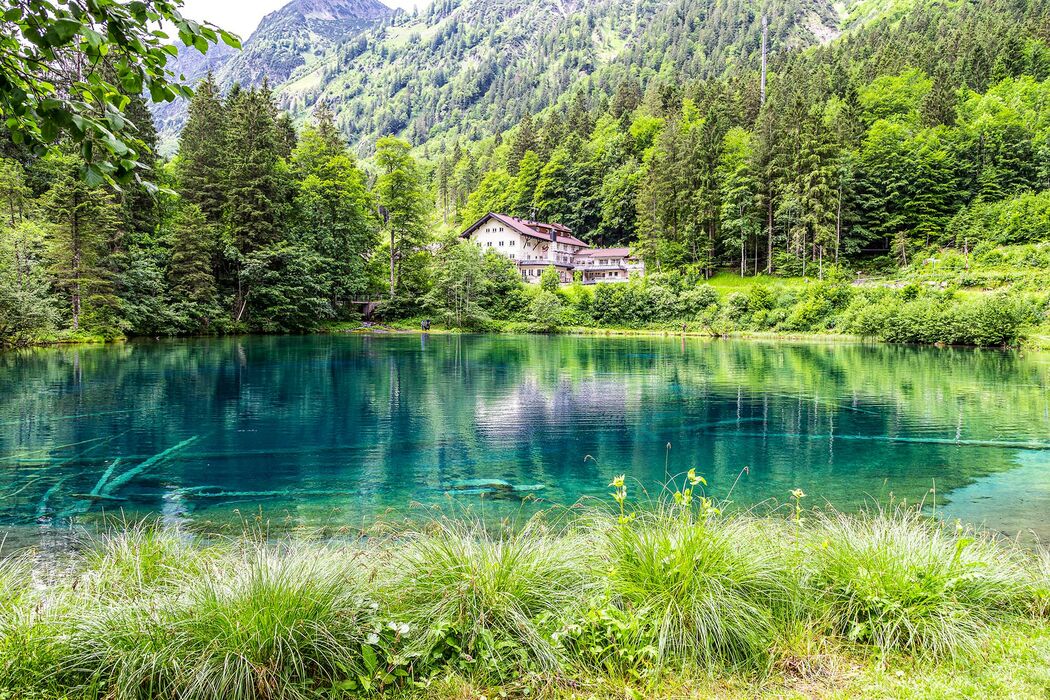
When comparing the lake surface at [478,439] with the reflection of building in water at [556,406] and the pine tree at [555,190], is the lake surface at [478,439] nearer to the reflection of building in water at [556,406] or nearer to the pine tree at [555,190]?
the reflection of building in water at [556,406]

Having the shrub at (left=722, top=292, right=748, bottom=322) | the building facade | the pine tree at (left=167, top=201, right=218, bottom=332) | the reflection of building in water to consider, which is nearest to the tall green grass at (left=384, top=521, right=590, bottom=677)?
the reflection of building in water

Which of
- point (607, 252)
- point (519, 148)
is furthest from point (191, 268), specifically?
point (519, 148)

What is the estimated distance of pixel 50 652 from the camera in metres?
3.36

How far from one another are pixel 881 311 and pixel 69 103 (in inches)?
2224

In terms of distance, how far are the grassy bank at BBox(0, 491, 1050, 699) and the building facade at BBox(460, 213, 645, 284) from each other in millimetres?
79839

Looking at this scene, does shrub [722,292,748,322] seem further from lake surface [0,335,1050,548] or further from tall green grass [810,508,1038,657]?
tall green grass [810,508,1038,657]

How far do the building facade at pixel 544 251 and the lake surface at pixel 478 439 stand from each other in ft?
193

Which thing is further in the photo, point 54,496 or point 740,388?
point 740,388

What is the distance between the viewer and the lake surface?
31.2 feet

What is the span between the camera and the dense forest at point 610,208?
137 feet

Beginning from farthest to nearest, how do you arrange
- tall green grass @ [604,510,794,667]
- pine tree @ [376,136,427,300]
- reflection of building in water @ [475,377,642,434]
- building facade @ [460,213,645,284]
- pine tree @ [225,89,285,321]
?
1. building facade @ [460,213,645,284]
2. pine tree @ [376,136,427,300]
3. pine tree @ [225,89,285,321]
4. reflection of building in water @ [475,377,642,434]
5. tall green grass @ [604,510,794,667]

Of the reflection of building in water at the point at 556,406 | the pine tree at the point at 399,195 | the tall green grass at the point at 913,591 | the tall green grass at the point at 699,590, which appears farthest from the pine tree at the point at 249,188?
the tall green grass at the point at 913,591

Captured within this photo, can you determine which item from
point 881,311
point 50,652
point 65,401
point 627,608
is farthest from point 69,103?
point 881,311

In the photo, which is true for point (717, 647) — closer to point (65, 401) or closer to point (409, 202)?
point (65, 401)
